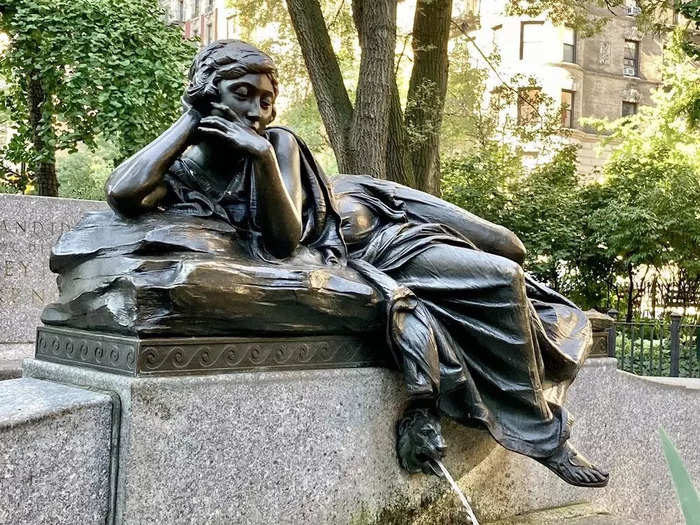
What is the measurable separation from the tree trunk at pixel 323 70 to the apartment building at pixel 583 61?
73.8 ft

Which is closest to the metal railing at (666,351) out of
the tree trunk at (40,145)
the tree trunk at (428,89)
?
the tree trunk at (428,89)

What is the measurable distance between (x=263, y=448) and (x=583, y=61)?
1434 inches

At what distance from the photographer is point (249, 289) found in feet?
10.00

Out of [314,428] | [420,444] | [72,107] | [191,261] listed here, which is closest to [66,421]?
[191,261]

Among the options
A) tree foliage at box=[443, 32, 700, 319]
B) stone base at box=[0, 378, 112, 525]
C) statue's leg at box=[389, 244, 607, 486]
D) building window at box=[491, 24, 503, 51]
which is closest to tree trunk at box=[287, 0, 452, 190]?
tree foliage at box=[443, 32, 700, 319]

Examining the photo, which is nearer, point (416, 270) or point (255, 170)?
point (255, 170)

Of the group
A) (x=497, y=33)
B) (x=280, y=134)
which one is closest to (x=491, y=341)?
(x=280, y=134)

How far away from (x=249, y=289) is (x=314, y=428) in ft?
2.00

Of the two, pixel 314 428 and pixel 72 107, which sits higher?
pixel 72 107

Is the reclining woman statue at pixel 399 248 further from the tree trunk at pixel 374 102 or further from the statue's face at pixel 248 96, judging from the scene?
the tree trunk at pixel 374 102

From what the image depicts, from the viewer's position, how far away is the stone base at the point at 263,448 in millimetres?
2779

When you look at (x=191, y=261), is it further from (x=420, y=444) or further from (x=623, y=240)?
(x=623, y=240)

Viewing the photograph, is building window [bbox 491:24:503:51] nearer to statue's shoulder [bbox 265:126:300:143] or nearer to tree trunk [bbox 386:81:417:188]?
tree trunk [bbox 386:81:417:188]

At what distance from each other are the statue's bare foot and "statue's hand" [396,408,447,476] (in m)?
0.51
